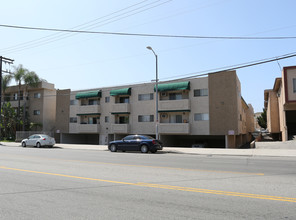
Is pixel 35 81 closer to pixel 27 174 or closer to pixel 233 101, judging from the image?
pixel 233 101

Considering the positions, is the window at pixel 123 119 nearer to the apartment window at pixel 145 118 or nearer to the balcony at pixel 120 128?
the balcony at pixel 120 128

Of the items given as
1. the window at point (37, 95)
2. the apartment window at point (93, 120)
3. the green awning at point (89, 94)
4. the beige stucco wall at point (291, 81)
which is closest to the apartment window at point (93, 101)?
the green awning at point (89, 94)

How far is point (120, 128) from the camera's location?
32.2 metres

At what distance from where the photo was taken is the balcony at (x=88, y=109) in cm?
3434

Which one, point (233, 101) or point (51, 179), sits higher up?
point (233, 101)

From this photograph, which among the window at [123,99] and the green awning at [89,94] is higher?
the green awning at [89,94]

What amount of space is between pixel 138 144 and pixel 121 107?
13.5 metres

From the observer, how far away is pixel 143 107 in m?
31.3

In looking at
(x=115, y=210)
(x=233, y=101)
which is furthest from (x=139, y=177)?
(x=233, y=101)

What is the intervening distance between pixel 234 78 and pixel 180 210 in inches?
944

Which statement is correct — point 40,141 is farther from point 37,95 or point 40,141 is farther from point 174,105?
point 37,95

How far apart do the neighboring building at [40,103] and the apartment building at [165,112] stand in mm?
3776

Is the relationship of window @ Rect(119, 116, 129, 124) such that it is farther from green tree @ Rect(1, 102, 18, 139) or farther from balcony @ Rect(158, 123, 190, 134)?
green tree @ Rect(1, 102, 18, 139)

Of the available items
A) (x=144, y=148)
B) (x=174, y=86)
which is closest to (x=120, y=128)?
(x=174, y=86)
